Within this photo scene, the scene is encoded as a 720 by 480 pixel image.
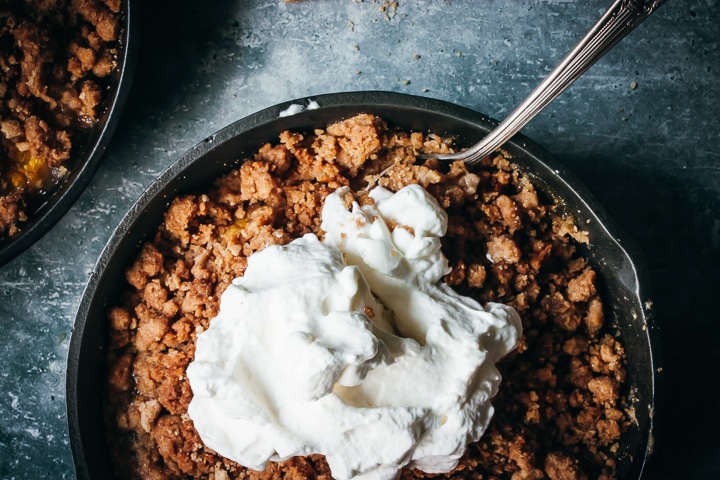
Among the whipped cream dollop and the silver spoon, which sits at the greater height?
the silver spoon

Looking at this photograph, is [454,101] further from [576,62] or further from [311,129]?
[576,62]

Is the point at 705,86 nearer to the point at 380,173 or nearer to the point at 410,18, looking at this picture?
the point at 410,18

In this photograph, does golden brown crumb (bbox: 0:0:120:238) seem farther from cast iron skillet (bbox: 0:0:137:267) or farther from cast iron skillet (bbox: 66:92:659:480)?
cast iron skillet (bbox: 66:92:659:480)

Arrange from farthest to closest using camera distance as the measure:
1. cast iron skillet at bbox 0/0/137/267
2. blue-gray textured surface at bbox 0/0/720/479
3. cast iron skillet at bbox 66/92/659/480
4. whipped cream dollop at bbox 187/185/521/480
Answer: blue-gray textured surface at bbox 0/0/720/479
cast iron skillet at bbox 0/0/137/267
cast iron skillet at bbox 66/92/659/480
whipped cream dollop at bbox 187/185/521/480

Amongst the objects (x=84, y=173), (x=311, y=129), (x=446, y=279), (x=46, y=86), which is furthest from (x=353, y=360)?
(x=46, y=86)

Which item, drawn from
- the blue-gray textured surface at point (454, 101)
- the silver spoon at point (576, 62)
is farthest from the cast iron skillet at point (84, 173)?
the silver spoon at point (576, 62)

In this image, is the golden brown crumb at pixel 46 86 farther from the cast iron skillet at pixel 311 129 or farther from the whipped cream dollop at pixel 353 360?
the whipped cream dollop at pixel 353 360

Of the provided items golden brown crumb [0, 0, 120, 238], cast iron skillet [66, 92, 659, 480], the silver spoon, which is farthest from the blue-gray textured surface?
the silver spoon
